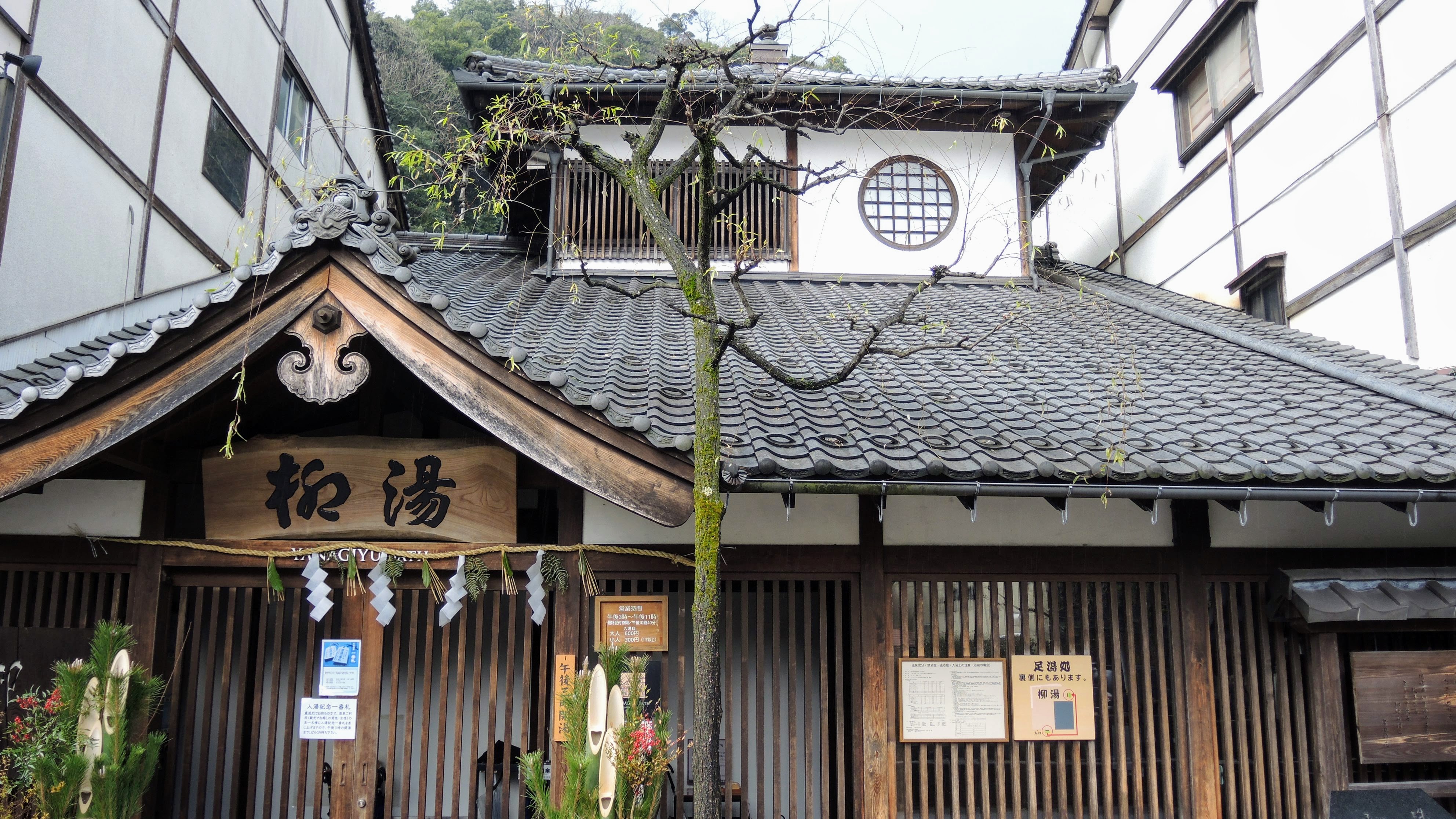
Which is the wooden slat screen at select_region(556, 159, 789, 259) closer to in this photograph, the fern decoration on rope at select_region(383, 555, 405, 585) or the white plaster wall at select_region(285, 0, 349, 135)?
the fern decoration on rope at select_region(383, 555, 405, 585)

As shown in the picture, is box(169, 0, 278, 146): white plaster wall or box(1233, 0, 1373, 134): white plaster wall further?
box(169, 0, 278, 146): white plaster wall

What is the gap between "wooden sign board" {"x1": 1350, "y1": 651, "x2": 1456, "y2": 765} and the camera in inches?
275

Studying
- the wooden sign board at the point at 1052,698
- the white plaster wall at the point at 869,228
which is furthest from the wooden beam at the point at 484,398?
the white plaster wall at the point at 869,228

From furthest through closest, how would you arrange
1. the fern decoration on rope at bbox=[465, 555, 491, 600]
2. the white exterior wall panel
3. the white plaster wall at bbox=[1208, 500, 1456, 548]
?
the white exterior wall panel, the white plaster wall at bbox=[1208, 500, 1456, 548], the fern decoration on rope at bbox=[465, 555, 491, 600]

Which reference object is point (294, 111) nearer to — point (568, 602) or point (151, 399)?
point (151, 399)

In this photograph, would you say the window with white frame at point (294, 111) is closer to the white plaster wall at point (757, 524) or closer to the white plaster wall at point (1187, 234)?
the white plaster wall at point (757, 524)

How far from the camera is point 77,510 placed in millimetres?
6906

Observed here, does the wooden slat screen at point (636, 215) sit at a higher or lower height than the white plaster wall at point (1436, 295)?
higher

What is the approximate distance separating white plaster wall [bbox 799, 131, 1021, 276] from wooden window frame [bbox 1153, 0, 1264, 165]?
10.7 feet

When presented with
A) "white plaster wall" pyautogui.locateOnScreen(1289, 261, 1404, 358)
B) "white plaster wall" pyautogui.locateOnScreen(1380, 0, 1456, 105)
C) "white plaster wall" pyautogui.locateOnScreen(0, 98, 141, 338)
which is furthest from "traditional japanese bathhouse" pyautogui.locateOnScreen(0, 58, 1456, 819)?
"white plaster wall" pyautogui.locateOnScreen(1380, 0, 1456, 105)

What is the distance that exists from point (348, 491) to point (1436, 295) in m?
10.1

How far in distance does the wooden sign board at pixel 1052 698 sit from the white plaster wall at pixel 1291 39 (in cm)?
740

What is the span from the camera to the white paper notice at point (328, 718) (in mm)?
6730

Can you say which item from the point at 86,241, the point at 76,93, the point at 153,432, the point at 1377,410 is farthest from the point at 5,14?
the point at 1377,410
